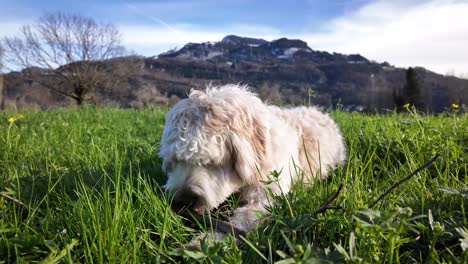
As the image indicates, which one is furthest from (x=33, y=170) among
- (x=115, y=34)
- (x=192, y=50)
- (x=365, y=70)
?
(x=192, y=50)

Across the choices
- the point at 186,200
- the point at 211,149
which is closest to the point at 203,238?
the point at 186,200

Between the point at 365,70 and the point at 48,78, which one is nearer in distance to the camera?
the point at 48,78

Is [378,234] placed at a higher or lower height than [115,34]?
lower

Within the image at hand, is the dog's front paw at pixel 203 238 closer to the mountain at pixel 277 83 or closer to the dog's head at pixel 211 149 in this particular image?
the dog's head at pixel 211 149

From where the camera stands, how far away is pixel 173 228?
2.44 metres

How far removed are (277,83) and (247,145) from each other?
8982 centimetres

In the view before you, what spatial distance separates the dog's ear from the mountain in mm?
1138

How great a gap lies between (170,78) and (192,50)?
88.2m

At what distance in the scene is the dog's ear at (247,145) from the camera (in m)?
2.96

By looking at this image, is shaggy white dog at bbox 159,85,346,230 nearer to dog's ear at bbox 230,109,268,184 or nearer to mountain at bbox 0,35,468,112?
dog's ear at bbox 230,109,268,184

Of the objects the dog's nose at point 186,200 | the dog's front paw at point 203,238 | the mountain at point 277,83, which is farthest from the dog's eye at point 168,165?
the mountain at point 277,83

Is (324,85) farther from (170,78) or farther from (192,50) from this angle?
(192,50)

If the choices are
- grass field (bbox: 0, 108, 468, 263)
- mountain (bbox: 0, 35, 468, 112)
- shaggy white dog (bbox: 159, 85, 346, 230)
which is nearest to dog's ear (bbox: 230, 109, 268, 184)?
shaggy white dog (bbox: 159, 85, 346, 230)

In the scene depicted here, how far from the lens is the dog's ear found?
9.72 feet
